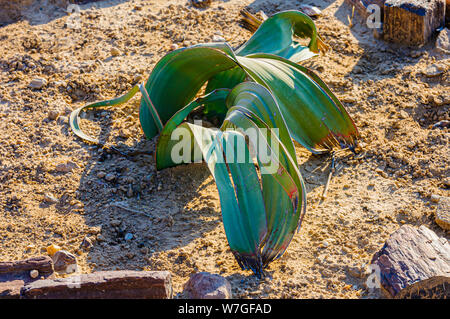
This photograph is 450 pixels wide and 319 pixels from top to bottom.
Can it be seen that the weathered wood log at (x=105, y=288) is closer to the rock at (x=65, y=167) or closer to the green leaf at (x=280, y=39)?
the rock at (x=65, y=167)

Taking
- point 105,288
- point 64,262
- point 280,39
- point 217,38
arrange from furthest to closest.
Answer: point 217,38 → point 280,39 → point 64,262 → point 105,288

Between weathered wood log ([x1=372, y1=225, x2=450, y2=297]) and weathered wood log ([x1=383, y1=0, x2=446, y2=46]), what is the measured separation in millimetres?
1757

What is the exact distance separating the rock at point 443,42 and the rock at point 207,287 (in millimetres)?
2308

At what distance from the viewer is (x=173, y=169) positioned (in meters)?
2.95

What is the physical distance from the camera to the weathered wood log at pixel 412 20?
12.1ft

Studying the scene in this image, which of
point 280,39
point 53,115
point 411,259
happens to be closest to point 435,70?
point 280,39

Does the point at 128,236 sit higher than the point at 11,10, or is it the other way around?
the point at 11,10

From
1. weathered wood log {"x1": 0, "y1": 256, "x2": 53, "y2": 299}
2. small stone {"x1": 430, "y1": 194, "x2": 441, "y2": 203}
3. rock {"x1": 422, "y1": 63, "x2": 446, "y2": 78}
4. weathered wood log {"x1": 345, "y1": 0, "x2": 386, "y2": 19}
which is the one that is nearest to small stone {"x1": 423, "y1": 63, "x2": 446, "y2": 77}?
rock {"x1": 422, "y1": 63, "x2": 446, "y2": 78}

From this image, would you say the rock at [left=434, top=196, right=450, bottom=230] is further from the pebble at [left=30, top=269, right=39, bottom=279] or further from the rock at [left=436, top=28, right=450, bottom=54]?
the pebble at [left=30, top=269, right=39, bottom=279]

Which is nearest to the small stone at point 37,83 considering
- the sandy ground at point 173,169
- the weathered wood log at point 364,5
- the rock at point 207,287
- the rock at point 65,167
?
the sandy ground at point 173,169

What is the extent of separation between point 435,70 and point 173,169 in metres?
1.75

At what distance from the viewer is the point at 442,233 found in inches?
101

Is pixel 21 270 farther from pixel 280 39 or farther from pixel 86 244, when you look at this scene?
pixel 280 39
